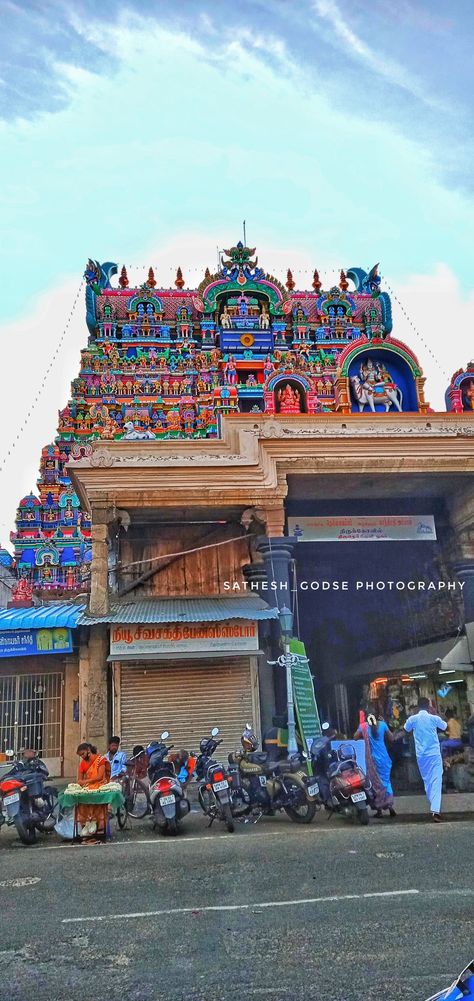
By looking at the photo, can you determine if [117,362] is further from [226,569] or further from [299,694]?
[299,694]

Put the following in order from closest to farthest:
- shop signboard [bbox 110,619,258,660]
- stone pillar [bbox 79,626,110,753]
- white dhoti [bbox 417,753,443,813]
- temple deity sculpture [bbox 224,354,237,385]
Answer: white dhoti [bbox 417,753,443,813] → stone pillar [bbox 79,626,110,753] → shop signboard [bbox 110,619,258,660] → temple deity sculpture [bbox 224,354,237,385]

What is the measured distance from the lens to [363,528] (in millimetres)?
16281

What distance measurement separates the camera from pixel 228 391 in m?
34.0

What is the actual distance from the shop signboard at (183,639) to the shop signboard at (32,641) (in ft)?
4.03

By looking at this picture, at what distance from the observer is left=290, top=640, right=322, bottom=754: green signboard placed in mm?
13336

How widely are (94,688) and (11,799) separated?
15.0ft

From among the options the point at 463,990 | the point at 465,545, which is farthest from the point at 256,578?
the point at 463,990

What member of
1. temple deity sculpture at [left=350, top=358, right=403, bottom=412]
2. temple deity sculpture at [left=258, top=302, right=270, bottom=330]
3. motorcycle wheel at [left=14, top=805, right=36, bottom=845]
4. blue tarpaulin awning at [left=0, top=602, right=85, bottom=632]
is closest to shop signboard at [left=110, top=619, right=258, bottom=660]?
blue tarpaulin awning at [left=0, top=602, right=85, bottom=632]

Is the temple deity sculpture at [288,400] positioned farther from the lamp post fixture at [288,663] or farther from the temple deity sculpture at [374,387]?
the lamp post fixture at [288,663]

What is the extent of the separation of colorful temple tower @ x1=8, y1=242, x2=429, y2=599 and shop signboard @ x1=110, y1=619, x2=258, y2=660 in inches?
680

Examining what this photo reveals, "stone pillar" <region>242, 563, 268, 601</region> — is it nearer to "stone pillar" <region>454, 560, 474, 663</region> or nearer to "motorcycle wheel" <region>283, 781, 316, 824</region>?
"stone pillar" <region>454, 560, 474, 663</region>

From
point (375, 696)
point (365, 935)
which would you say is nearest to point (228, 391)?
point (375, 696)

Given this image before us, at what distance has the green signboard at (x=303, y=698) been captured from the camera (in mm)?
13336

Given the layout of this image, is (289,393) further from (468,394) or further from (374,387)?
(468,394)
